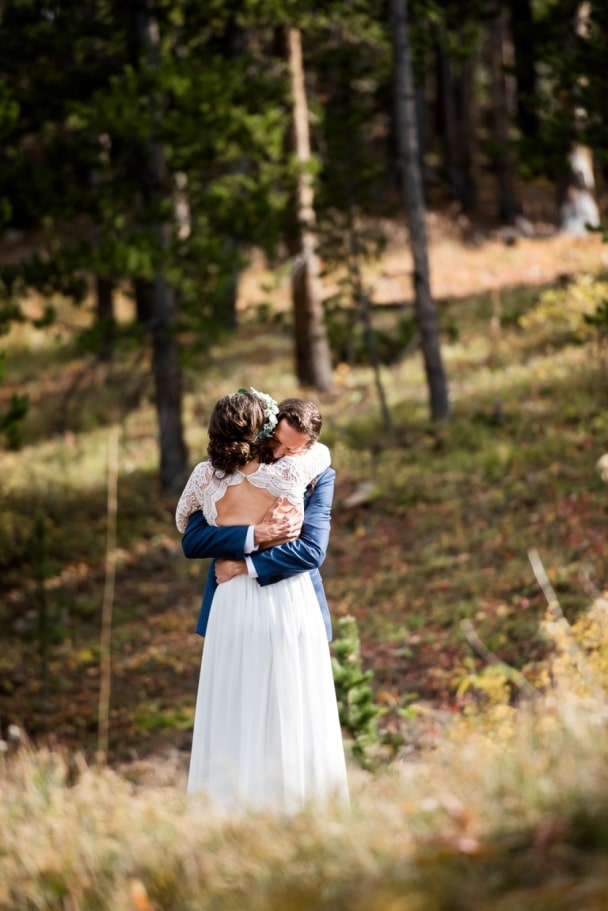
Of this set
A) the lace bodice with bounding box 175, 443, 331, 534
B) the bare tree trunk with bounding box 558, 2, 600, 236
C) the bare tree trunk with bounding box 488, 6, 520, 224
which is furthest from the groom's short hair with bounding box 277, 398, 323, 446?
the bare tree trunk with bounding box 488, 6, 520, 224

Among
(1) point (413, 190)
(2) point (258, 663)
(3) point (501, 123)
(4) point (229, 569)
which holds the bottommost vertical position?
(2) point (258, 663)

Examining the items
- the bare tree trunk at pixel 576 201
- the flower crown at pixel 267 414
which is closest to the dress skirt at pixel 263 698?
the flower crown at pixel 267 414

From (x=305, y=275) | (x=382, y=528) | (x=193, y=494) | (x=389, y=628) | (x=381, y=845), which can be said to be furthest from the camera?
(x=305, y=275)

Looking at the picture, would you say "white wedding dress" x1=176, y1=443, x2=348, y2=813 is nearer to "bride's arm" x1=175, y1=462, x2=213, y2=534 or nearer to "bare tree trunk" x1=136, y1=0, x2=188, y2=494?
"bride's arm" x1=175, y1=462, x2=213, y2=534

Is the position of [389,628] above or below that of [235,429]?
below

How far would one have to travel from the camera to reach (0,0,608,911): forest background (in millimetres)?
9750

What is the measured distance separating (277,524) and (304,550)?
18 centimetres

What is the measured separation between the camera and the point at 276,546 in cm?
493

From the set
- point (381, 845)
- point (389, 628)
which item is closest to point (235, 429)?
point (381, 845)

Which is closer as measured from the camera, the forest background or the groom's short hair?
the groom's short hair

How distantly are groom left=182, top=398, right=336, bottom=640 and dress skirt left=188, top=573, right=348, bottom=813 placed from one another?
0.32 feet

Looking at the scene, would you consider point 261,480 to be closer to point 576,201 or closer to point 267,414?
point 267,414

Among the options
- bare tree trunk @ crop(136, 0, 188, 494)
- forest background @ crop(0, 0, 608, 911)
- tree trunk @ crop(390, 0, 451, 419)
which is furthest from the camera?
bare tree trunk @ crop(136, 0, 188, 494)

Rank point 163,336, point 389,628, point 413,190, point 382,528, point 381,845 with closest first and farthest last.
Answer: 1. point 381,845
2. point 389,628
3. point 382,528
4. point 413,190
5. point 163,336
